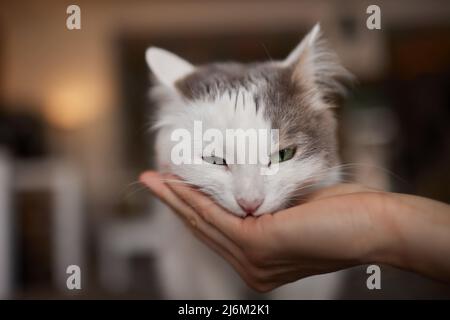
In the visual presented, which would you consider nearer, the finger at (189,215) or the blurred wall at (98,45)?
the finger at (189,215)

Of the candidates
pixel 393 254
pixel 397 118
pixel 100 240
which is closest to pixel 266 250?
pixel 393 254

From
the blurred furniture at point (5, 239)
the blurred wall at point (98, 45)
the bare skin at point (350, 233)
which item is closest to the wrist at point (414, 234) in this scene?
the bare skin at point (350, 233)

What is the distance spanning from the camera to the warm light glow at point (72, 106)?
1.13 m

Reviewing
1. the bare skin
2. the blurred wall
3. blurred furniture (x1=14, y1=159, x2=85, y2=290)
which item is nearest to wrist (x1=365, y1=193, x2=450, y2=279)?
the bare skin

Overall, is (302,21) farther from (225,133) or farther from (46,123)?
(46,123)

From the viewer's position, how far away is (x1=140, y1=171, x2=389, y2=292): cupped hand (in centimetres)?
63

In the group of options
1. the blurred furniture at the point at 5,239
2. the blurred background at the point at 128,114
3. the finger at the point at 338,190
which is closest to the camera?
the finger at the point at 338,190

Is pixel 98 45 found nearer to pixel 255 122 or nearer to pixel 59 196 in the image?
pixel 59 196

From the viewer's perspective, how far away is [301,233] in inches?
24.9

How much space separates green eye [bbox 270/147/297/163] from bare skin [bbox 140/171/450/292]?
0.27ft

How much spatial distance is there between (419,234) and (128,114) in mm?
730

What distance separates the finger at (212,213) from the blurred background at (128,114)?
0.74 feet

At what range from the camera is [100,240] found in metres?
1.18

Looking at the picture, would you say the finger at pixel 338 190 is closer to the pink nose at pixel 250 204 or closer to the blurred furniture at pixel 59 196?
the pink nose at pixel 250 204
